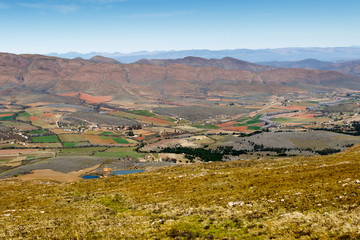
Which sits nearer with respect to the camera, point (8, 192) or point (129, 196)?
point (129, 196)

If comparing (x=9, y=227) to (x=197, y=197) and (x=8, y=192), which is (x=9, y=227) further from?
(x=8, y=192)

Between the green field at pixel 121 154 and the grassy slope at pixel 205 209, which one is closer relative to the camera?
the grassy slope at pixel 205 209

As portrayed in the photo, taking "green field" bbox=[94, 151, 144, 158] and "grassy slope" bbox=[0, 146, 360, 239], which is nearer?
"grassy slope" bbox=[0, 146, 360, 239]

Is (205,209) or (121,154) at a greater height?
(205,209)

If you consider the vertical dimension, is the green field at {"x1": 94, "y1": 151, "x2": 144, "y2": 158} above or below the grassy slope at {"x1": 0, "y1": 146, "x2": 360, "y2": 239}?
below

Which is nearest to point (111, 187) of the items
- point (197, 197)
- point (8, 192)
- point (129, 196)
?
point (129, 196)

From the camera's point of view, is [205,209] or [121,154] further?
[121,154]

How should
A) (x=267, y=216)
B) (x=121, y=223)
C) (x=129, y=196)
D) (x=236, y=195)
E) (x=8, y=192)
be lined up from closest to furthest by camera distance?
(x=267, y=216) → (x=121, y=223) → (x=236, y=195) → (x=129, y=196) → (x=8, y=192)

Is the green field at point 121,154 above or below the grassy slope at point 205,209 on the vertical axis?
below
